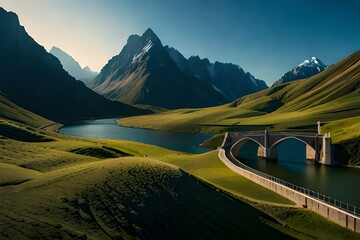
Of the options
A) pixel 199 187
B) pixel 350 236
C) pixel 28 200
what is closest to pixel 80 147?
pixel 199 187

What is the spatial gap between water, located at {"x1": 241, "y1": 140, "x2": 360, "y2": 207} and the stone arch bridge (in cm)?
367

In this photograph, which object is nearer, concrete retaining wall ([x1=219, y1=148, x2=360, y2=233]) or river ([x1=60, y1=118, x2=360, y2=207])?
concrete retaining wall ([x1=219, y1=148, x2=360, y2=233])

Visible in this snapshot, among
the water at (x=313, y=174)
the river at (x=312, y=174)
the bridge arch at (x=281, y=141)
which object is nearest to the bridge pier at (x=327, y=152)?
the water at (x=313, y=174)

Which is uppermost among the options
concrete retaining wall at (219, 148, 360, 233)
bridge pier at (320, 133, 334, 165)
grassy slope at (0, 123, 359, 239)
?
bridge pier at (320, 133, 334, 165)

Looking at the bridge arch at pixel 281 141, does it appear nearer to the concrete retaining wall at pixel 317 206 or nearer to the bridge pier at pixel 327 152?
the bridge pier at pixel 327 152

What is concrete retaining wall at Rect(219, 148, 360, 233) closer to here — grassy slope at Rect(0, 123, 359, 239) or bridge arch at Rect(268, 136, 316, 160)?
grassy slope at Rect(0, 123, 359, 239)

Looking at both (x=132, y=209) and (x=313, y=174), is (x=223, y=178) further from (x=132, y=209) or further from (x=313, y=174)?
(x=132, y=209)

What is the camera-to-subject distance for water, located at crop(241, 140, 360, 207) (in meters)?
85.7

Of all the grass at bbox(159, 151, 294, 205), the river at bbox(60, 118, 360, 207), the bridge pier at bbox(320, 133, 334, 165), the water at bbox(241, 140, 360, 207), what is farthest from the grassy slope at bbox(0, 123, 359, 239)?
the bridge pier at bbox(320, 133, 334, 165)

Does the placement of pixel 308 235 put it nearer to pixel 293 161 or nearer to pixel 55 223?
pixel 55 223

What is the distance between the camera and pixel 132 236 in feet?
107

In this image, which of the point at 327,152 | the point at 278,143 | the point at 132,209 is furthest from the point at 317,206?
the point at 278,143

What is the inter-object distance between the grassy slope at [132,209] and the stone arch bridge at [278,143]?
77.3 meters

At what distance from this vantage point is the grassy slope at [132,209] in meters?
31.0
